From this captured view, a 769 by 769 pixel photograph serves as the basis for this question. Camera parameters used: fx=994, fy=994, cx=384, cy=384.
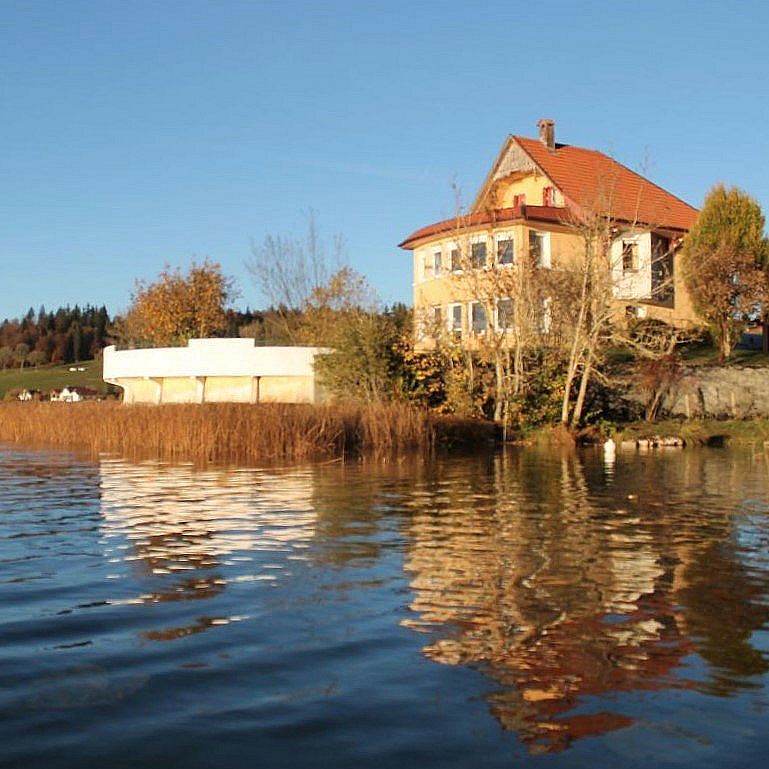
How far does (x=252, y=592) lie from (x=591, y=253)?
24.9 meters

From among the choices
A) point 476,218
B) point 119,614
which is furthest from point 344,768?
point 476,218

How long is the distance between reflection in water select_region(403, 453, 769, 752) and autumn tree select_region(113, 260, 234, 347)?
48.7 meters

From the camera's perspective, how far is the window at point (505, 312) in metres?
34.3

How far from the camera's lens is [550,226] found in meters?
42.5

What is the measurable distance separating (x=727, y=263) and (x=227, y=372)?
65.5 ft

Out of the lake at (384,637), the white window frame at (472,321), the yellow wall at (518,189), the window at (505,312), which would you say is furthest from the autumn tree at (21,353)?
the lake at (384,637)

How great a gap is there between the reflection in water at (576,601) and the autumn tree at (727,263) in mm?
26025

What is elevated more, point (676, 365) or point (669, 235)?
point (669, 235)

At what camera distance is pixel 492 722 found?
16.9 feet

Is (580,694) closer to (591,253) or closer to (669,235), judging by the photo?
(591,253)

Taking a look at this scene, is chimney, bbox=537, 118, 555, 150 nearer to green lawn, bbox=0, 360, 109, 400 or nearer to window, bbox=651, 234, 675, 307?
window, bbox=651, 234, 675, 307

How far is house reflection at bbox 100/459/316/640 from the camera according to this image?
353 inches

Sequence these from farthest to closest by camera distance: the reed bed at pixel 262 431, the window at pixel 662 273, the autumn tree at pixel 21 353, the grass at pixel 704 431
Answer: the autumn tree at pixel 21 353 < the window at pixel 662 273 < the grass at pixel 704 431 < the reed bed at pixel 262 431

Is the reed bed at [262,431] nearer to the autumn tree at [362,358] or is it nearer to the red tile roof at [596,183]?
the autumn tree at [362,358]
